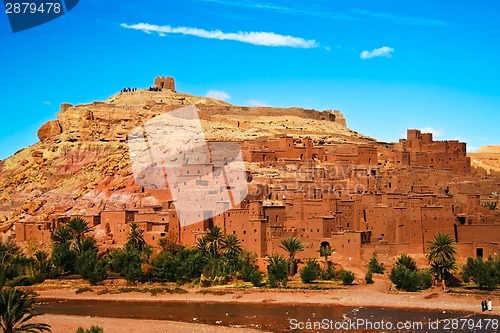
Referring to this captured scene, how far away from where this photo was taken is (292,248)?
39.2m

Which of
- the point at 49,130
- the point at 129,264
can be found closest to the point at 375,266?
the point at 129,264

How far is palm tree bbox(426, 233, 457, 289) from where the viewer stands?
121 ft

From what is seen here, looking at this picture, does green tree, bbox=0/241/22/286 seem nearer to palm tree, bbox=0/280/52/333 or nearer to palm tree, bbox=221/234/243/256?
palm tree, bbox=221/234/243/256

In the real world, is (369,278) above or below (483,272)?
below

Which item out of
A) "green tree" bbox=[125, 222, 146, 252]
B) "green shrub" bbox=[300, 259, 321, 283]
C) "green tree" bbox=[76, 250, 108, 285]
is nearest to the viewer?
"green shrub" bbox=[300, 259, 321, 283]

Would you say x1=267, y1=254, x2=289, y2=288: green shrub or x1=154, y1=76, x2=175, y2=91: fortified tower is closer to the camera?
x1=267, y1=254, x2=289, y2=288: green shrub

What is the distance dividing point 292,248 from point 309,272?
5.10ft

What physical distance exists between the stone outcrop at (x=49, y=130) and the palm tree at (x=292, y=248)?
3298 cm

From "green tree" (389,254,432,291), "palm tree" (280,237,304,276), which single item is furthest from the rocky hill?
"green tree" (389,254,432,291)

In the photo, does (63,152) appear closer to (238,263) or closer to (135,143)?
(135,143)

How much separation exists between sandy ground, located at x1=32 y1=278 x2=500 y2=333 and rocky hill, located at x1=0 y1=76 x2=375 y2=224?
11.4 meters

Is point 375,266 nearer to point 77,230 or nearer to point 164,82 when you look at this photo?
point 77,230

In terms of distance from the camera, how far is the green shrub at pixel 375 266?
38750mm

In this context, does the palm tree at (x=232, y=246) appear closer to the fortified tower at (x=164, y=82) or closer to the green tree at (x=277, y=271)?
the green tree at (x=277, y=271)
